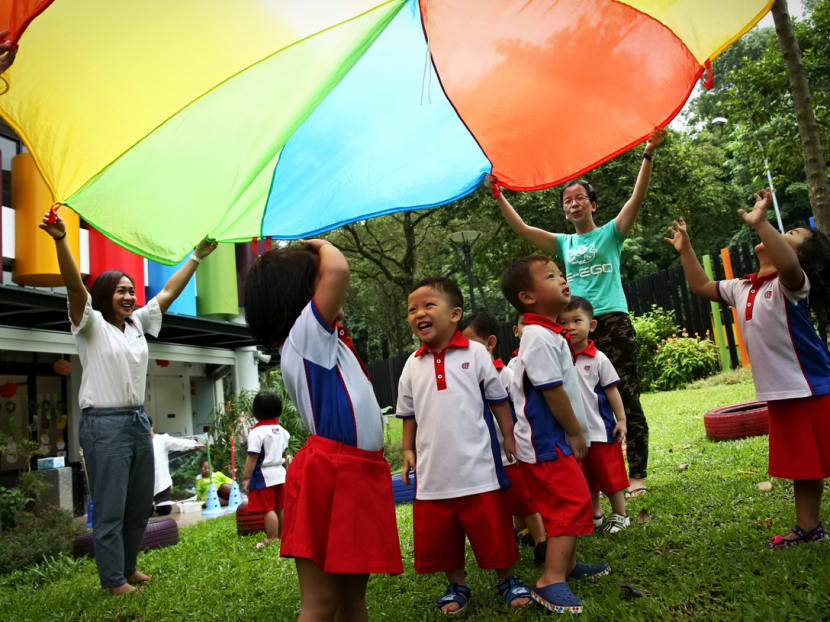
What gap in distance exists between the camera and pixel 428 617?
2.90 meters

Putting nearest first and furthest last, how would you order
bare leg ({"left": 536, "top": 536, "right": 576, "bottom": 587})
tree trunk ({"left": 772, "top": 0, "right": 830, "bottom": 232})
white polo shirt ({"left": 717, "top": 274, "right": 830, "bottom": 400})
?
bare leg ({"left": 536, "top": 536, "right": 576, "bottom": 587}), white polo shirt ({"left": 717, "top": 274, "right": 830, "bottom": 400}), tree trunk ({"left": 772, "top": 0, "right": 830, "bottom": 232})

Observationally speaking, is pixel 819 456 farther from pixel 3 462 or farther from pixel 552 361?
pixel 3 462

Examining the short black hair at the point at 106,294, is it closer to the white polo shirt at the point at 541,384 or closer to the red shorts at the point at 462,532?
the red shorts at the point at 462,532

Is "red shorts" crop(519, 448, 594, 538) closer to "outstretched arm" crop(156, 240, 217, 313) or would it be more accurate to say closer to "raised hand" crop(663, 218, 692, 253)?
"raised hand" crop(663, 218, 692, 253)

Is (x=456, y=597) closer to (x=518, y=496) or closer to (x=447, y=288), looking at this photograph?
(x=518, y=496)

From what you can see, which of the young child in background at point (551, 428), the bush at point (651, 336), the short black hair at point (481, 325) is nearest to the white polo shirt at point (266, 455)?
the short black hair at point (481, 325)

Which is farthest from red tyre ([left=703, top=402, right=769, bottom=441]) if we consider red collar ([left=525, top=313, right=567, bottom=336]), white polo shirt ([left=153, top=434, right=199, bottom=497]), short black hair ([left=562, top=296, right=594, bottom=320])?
white polo shirt ([left=153, top=434, right=199, bottom=497])

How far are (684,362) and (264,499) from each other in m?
10.1

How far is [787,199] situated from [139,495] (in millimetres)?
33080

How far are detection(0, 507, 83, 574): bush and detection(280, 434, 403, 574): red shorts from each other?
4804mm

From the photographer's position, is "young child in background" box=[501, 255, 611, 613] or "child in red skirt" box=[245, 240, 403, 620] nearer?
"child in red skirt" box=[245, 240, 403, 620]

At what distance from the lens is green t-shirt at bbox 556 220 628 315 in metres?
4.17

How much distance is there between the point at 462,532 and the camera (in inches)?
118

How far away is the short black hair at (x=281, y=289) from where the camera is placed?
235cm
